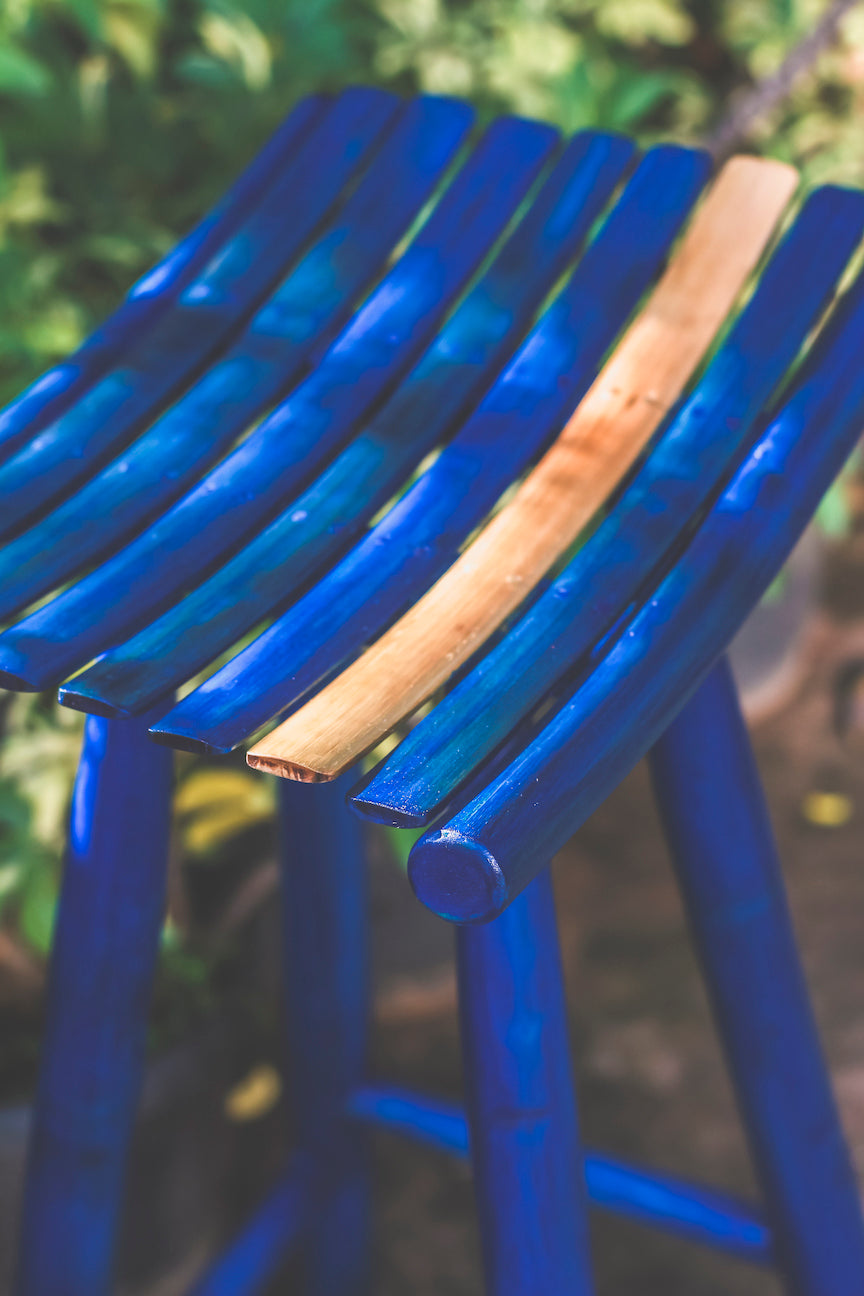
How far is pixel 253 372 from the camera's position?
84cm

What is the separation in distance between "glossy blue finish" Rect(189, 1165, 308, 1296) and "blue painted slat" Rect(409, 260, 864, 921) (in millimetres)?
899

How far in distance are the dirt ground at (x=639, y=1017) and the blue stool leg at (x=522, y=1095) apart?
1072mm

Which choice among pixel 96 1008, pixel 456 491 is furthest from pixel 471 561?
pixel 96 1008

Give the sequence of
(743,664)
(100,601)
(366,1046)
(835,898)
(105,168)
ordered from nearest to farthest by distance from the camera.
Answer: (100,601) < (366,1046) < (105,168) < (835,898) < (743,664)

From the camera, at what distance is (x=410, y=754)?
0.55 metres

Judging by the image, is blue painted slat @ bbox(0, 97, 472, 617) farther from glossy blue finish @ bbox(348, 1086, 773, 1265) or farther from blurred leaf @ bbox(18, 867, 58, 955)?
blurred leaf @ bbox(18, 867, 58, 955)

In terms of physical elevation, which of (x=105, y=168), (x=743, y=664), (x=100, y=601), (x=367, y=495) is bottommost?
(x=100, y=601)

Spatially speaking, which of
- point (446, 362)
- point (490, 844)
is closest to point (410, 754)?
point (490, 844)

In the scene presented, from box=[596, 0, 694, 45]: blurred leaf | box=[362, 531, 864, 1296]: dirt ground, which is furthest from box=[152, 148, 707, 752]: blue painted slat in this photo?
box=[362, 531, 864, 1296]: dirt ground

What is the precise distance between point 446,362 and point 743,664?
1963 mm

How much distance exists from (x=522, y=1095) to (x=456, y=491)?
37cm

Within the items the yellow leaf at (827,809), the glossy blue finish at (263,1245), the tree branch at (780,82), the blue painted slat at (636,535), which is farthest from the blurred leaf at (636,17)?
the glossy blue finish at (263,1245)

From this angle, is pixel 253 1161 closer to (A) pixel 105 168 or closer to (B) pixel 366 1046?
(B) pixel 366 1046

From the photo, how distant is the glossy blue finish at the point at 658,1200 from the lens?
1.04 meters
